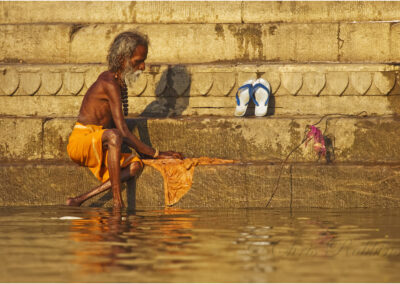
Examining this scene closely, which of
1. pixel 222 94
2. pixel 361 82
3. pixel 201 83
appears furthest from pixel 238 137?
pixel 361 82

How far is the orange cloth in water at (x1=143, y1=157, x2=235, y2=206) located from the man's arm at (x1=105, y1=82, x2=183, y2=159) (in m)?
0.15

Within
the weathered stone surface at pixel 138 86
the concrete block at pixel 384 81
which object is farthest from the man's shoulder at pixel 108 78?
the concrete block at pixel 384 81

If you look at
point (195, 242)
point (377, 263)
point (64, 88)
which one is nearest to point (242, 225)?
point (195, 242)

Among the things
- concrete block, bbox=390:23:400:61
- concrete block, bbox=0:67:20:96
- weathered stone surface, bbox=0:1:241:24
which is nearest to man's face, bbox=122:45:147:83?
concrete block, bbox=0:67:20:96

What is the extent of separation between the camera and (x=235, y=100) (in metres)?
8.79

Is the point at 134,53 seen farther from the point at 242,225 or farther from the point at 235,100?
the point at 242,225

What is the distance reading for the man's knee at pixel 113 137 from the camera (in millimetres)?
7465

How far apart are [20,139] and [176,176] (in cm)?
169

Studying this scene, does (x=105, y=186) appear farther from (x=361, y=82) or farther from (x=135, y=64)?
(x=361, y=82)

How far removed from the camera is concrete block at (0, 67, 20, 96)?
8.95 metres

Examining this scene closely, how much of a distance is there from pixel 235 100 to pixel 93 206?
1947 mm

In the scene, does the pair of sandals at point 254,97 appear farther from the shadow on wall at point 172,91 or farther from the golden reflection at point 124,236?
the golden reflection at point 124,236

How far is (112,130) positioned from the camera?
750 cm

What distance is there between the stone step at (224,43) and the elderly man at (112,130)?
1455 millimetres
